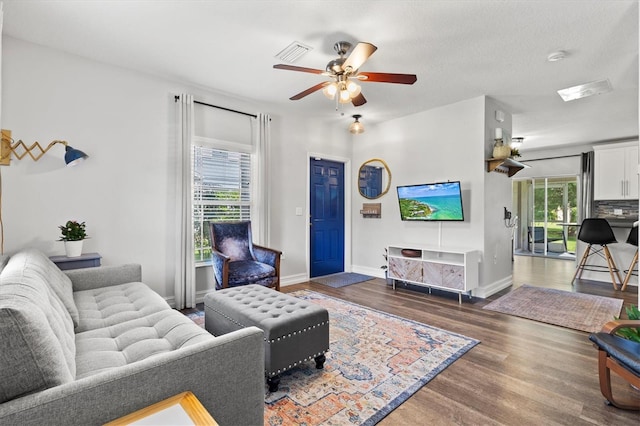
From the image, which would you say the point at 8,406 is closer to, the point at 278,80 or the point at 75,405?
the point at 75,405

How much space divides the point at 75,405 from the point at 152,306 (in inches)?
49.6

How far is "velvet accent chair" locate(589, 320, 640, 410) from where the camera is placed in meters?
1.67

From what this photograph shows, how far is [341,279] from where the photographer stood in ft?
17.2

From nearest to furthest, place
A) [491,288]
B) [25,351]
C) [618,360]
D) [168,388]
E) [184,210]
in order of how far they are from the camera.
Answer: [25,351], [168,388], [618,360], [184,210], [491,288]

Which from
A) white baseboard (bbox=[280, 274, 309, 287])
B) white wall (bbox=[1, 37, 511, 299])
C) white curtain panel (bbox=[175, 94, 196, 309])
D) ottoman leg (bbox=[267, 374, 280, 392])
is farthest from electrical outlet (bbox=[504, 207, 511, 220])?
white curtain panel (bbox=[175, 94, 196, 309])

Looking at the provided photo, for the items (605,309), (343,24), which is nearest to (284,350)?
(343,24)

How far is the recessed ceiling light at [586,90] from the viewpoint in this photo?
3.70 m

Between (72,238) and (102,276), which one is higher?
(72,238)

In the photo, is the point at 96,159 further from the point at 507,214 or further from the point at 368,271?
the point at 507,214

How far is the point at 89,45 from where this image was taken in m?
2.98

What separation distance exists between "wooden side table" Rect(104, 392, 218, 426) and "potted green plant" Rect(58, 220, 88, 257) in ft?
8.23

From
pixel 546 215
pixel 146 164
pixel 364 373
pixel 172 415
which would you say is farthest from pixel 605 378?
pixel 546 215

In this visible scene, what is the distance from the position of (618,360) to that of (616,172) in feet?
18.6

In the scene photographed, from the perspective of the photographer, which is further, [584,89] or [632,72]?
[584,89]
